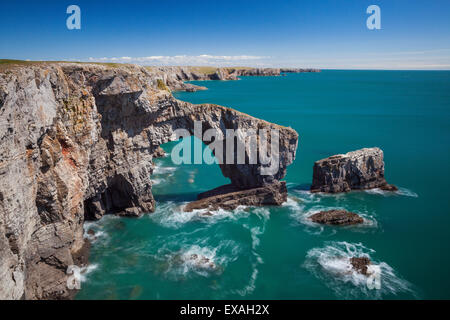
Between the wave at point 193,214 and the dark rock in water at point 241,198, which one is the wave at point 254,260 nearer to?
the wave at point 193,214

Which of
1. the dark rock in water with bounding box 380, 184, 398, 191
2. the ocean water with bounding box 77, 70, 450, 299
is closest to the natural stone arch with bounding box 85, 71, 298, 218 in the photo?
the ocean water with bounding box 77, 70, 450, 299

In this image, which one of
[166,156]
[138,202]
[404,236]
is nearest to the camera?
[404,236]

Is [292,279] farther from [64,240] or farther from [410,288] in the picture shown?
[64,240]

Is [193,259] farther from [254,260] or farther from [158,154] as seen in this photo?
[158,154]

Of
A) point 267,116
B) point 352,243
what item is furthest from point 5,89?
point 267,116

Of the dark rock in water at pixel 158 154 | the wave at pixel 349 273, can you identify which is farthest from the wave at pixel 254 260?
the dark rock in water at pixel 158 154

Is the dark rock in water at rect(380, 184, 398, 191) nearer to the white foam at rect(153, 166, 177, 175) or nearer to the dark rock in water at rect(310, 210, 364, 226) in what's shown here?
the dark rock in water at rect(310, 210, 364, 226)

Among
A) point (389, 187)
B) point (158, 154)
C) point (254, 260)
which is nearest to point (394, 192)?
point (389, 187)
